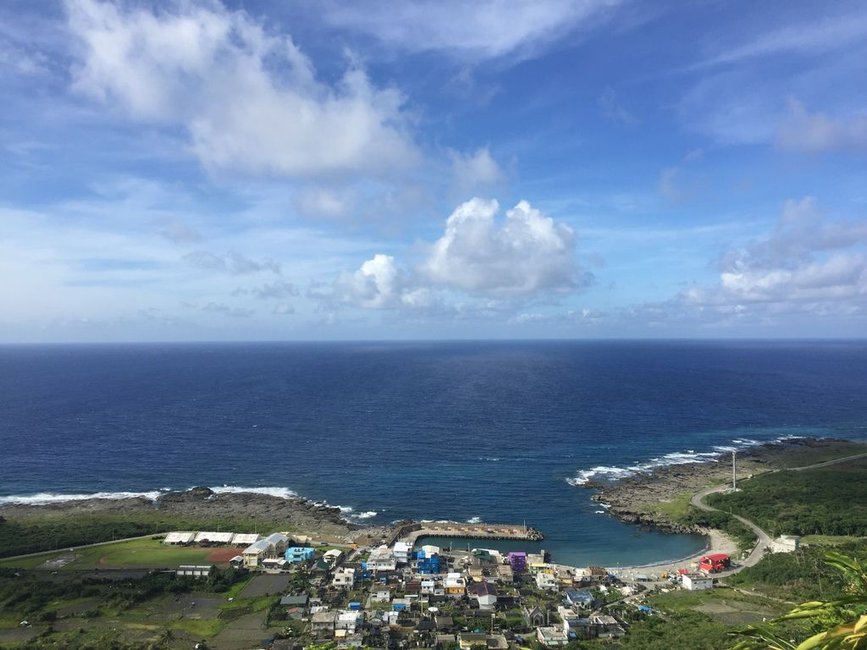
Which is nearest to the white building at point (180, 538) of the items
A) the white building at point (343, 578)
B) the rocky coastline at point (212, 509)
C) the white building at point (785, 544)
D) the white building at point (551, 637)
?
the rocky coastline at point (212, 509)

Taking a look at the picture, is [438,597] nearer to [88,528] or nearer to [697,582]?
[697,582]

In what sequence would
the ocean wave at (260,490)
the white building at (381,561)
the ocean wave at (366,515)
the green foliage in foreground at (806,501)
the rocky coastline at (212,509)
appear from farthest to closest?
1. the ocean wave at (260,490)
2. the ocean wave at (366,515)
3. the rocky coastline at (212,509)
4. the green foliage in foreground at (806,501)
5. the white building at (381,561)

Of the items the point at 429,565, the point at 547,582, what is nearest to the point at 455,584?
the point at 429,565

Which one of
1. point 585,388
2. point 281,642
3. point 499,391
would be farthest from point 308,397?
point 281,642

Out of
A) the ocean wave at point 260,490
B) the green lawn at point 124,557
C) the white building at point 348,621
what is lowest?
the green lawn at point 124,557

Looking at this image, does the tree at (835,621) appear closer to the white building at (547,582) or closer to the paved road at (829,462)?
the white building at (547,582)

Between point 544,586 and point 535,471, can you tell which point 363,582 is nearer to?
point 544,586
